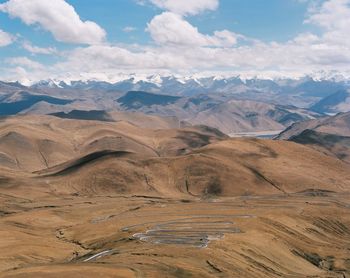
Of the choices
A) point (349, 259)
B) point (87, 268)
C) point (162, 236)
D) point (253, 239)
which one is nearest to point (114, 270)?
point (87, 268)

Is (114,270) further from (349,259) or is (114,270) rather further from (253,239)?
(349,259)

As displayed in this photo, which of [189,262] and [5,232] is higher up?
[189,262]

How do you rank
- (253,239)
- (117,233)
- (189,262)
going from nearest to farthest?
(189,262) → (253,239) → (117,233)

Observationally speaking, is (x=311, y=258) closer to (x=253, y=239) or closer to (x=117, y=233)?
(x=253, y=239)

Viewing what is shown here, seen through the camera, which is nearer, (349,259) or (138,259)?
(138,259)

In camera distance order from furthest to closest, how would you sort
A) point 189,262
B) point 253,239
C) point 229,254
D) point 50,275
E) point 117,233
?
point 117,233
point 253,239
point 229,254
point 189,262
point 50,275

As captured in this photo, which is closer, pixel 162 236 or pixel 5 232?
pixel 162 236

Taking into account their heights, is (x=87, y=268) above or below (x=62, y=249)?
above

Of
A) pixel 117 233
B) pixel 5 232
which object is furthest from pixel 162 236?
pixel 5 232

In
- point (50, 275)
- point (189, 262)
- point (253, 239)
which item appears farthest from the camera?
point (253, 239)
